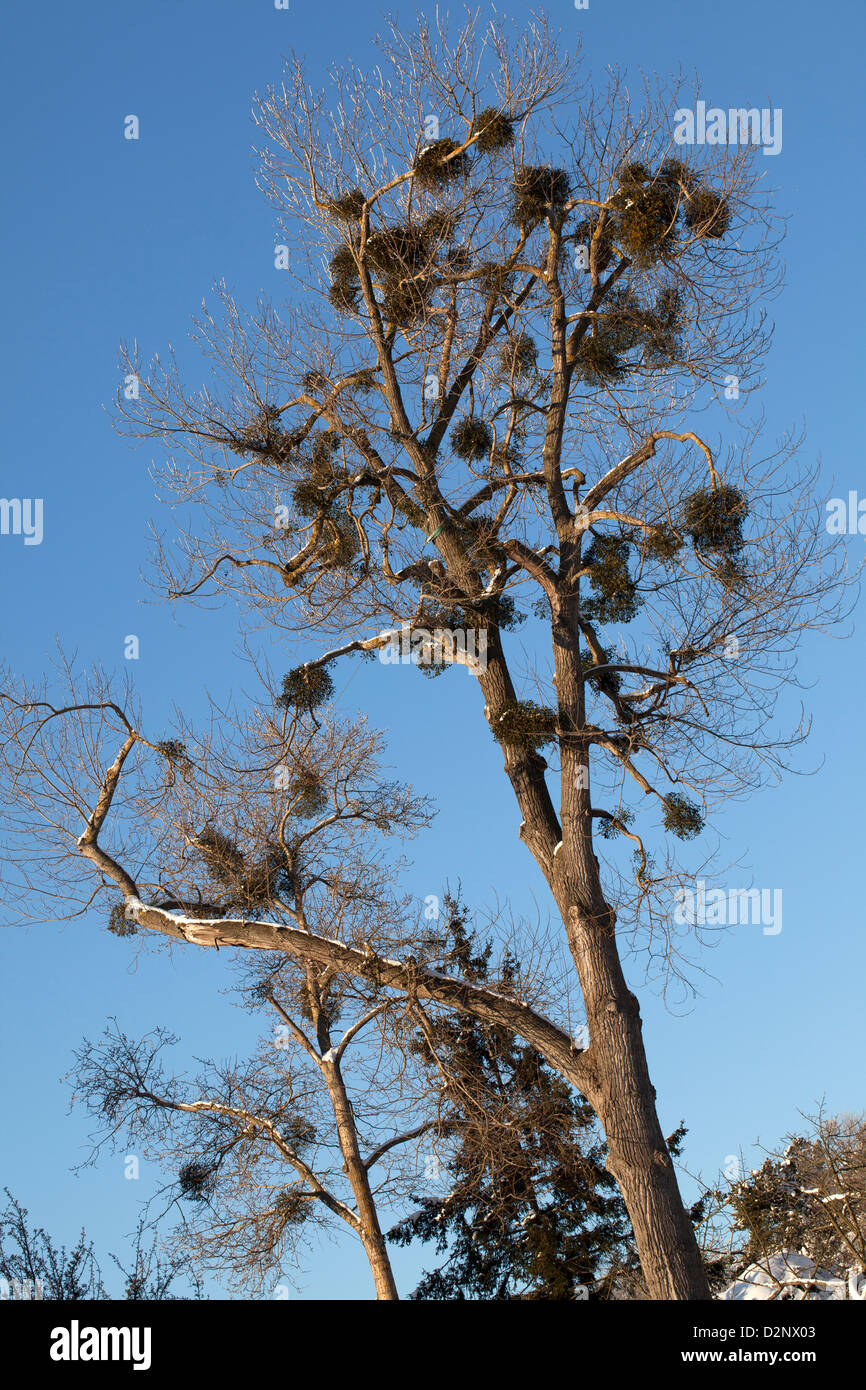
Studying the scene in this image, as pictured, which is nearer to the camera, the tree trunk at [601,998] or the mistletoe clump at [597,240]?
the tree trunk at [601,998]

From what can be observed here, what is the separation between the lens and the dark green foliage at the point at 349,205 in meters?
10.6

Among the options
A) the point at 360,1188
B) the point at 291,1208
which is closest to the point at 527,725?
the point at 360,1188

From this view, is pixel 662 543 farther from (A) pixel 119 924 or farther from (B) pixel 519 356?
(A) pixel 119 924

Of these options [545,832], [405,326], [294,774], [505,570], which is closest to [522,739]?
[545,832]

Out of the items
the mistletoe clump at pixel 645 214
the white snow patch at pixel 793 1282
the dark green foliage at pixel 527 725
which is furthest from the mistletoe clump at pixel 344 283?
the white snow patch at pixel 793 1282

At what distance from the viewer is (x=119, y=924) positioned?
1142 cm

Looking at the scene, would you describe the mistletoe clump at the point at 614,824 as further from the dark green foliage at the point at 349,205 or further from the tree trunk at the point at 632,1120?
the dark green foliage at the point at 349,205

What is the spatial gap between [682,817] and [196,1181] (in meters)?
7.14

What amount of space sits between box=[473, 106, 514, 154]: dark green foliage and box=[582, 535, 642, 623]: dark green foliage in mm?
3584

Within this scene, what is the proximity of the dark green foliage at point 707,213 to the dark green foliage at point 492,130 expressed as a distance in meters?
1.74

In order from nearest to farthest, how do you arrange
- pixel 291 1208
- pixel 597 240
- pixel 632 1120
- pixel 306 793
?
pixel 632 1120
pixel 597 240
pixel 306 793
pixel 291 1208

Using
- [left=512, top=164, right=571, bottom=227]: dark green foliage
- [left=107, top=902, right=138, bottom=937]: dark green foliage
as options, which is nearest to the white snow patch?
[left=107, top=902, right=138, bottom=937]: dark green foliage
